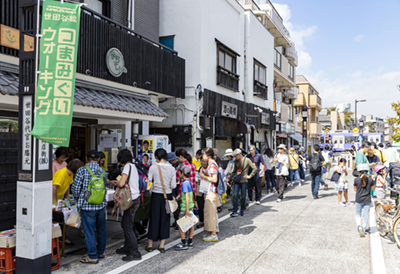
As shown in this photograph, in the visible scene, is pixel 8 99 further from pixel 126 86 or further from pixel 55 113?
pixel 126 86

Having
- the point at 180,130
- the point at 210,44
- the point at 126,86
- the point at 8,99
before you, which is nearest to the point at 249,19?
the point at 210,44

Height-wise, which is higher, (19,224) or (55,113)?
(55,113)

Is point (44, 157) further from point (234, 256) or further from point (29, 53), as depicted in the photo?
point (234, 256)

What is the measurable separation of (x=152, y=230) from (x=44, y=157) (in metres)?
2.33

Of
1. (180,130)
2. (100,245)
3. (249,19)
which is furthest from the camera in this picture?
(249,19)

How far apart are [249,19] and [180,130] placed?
9.59 m

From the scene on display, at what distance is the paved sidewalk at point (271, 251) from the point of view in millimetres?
5078

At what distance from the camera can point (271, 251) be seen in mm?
5855

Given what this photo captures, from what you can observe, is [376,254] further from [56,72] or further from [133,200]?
[56,72]

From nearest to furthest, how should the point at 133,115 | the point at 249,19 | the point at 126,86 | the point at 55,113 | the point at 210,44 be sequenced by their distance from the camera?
the point at 55,113
the point at 133,115
the point at 126,86
the point at 210,44
the point at 249,19

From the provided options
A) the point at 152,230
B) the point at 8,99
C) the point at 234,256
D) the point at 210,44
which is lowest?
the point at 234,256

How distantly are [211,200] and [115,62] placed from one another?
16.5 ft

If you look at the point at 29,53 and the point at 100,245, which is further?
the point at 100,245

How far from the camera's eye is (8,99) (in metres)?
5.90
